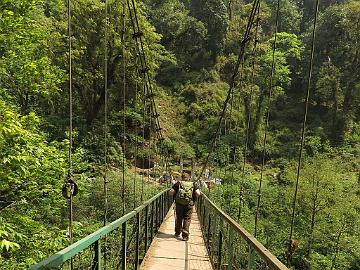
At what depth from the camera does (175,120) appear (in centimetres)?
2916

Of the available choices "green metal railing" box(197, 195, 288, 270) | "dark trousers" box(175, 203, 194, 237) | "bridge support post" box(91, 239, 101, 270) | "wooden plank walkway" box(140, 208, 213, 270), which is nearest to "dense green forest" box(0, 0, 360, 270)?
"green metal railing" box(197, 195, 288, 270)

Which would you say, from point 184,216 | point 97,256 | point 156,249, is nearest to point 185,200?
point 184,216

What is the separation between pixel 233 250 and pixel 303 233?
559 inches

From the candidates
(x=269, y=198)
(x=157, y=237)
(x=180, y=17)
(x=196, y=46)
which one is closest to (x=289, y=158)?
(x=269, y=198)

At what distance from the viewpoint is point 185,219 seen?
211 inches

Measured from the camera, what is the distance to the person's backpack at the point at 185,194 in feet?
17.4

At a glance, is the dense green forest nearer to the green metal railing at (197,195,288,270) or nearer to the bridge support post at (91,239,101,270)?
the green metal railing at (197,195,288,270)

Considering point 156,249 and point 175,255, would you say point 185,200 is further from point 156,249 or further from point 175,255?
point 175,255

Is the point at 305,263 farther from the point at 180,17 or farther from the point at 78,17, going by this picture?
the point at 180,17

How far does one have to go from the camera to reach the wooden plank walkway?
12.6 ft

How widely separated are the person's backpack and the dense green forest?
2.56ft

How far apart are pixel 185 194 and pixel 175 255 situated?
113cm

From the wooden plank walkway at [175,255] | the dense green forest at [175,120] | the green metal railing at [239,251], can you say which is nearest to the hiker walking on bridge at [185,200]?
the wooden plank walkway at [175,255]

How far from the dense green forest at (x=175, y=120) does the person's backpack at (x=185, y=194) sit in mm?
780
